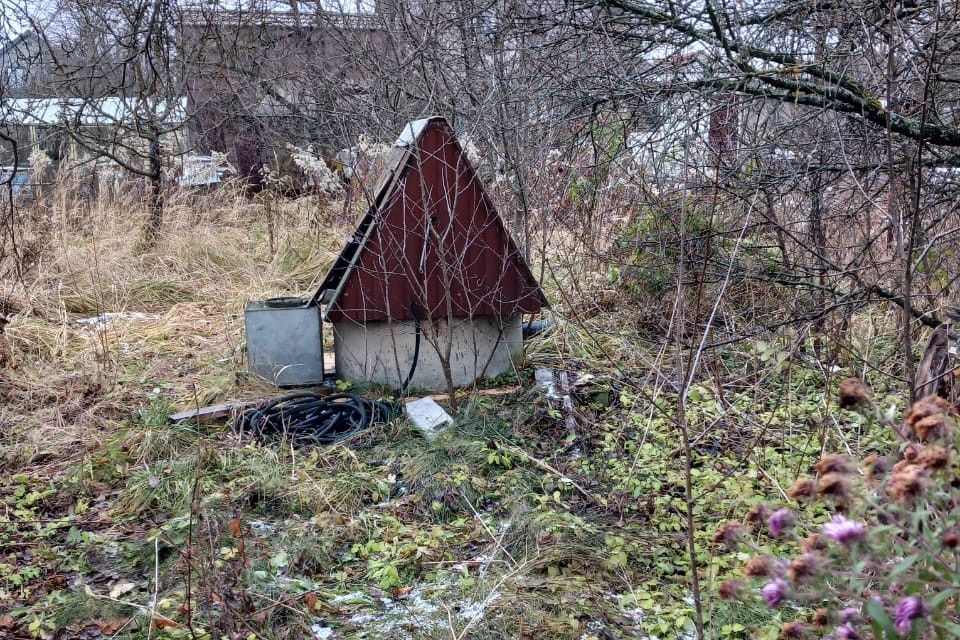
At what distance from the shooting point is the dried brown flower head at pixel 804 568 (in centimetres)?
142

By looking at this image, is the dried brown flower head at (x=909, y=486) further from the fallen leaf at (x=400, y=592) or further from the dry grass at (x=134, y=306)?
the dry grass at (x=134, y=306)

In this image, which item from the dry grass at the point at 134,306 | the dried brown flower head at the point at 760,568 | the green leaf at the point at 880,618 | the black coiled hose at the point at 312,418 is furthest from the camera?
the dry grass at the point at 134,306

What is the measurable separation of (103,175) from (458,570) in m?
8.52

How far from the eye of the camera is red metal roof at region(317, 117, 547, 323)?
5.33m

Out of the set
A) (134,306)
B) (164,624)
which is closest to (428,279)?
(164,624)

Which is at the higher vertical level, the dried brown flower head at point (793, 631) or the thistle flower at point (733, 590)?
the thistle flower at point (733, 590)

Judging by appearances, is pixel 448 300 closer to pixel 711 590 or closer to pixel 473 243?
pixel 473 243

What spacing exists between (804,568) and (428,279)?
13.7 feet

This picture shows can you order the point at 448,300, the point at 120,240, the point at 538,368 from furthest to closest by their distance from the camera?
the point at 120,240 → the point at 538,368 → the point at 448,300

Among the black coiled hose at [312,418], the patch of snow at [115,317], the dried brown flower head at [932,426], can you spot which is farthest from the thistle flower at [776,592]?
the patch of snow at [115,317]

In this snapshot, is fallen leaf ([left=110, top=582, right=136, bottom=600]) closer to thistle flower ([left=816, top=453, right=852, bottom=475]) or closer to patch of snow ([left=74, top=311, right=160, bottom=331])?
thistle flower ([left=816, top=453, right=852, bottom=475])

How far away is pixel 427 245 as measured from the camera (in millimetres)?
5414

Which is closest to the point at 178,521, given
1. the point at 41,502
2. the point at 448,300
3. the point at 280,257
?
the point at 41,502

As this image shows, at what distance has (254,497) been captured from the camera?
417cm
